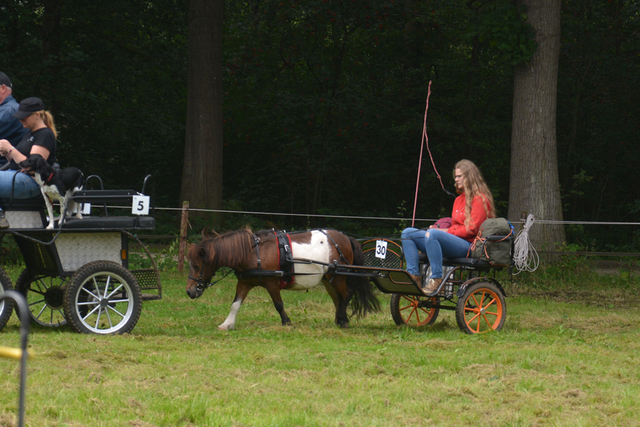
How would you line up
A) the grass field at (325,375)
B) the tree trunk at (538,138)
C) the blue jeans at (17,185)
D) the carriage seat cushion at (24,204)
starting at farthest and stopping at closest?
the tree trunk at (538,138), the carriage seat cushion at (24,204), the blue jeans at (17,185), the grass field at (325,375)

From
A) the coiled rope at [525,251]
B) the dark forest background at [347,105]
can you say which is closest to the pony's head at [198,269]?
the coiled rope at [525,251]

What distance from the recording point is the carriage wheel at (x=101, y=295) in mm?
6441

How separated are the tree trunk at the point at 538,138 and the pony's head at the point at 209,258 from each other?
6.56 m

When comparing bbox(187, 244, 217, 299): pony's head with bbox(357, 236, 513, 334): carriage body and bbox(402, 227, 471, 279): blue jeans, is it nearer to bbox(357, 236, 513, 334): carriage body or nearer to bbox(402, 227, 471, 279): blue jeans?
bbox(357, 236, 513, 334): carriage body

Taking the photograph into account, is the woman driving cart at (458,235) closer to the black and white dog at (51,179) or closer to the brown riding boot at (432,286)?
the brown riding boot at (432,286)

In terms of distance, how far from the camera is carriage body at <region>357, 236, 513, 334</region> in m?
A: 7.24

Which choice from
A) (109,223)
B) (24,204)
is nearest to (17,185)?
(24,204)

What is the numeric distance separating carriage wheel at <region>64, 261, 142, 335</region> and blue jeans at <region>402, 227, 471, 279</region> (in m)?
2.61

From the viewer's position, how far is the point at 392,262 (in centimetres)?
790

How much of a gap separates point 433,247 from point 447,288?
1.92 ft

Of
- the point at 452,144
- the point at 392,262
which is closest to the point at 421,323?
the point at 392,262

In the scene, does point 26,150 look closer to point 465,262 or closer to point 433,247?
point 433,247

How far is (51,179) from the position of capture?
6.35 m

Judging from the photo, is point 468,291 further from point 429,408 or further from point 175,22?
point 175,22
